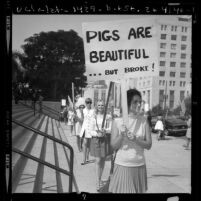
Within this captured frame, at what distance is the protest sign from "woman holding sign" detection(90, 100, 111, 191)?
428 millimetres

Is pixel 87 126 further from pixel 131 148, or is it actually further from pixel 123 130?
pixel 131 148

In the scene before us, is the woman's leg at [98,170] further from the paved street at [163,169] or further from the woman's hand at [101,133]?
the woman's hand at [101,133]

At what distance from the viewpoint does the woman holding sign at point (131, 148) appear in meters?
4.63

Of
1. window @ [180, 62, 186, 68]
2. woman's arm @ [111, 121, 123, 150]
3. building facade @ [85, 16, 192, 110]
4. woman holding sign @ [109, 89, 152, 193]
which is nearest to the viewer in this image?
woman holding sign @ [109, 89, 152, 193]

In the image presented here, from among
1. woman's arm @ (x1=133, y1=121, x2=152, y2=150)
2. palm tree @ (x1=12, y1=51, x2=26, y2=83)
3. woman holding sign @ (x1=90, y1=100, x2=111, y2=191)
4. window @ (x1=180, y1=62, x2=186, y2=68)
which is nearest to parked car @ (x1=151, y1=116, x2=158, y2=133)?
woman's arm @ (x1=133, y1=121, x2=152, y2=150)

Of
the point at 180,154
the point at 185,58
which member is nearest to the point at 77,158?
the point at 180,154

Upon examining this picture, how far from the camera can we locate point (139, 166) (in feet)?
15.3

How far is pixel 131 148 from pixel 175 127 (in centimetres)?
57

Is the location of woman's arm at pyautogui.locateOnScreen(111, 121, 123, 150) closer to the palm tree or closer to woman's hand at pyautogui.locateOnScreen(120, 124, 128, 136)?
woman's hand at pyautogui.locateOnScreen(120, 124, 128, 136)

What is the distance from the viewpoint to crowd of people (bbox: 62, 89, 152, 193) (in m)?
4.66

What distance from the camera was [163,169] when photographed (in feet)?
16.2

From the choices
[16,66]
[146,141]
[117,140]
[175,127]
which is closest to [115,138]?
[117,140]

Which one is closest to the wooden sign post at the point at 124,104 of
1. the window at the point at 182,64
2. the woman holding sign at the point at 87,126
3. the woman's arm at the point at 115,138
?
the woman's arm at the point at 115,138
